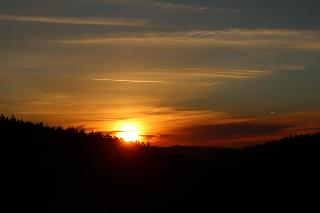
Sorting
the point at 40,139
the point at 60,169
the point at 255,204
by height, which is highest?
the point at 40,139

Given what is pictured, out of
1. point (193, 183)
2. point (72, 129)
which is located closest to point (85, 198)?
point (193, 183)

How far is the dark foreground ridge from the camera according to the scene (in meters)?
16.5

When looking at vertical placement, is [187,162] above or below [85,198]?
above

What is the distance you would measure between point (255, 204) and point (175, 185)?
290 centimetres

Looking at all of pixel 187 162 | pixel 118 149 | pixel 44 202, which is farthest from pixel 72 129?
pixel 44 202

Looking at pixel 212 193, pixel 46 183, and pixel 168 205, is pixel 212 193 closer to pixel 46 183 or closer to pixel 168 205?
pixel 168 205

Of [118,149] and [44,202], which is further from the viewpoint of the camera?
[118,149]

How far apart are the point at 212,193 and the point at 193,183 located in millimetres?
1097

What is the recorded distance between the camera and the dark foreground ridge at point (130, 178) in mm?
16500

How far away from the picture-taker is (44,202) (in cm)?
1573

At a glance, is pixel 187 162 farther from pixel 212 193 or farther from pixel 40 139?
pixel 40 139

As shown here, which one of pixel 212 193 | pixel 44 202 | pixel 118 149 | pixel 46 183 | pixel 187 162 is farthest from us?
pixel 187 162

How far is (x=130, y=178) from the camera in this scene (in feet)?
63.6

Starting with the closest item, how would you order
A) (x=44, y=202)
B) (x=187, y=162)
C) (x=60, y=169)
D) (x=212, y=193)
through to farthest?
1. (x=44, y=202)
2. (x=60, y=169)
3. (x=212, y=193)
4. (x=187, y=162)
